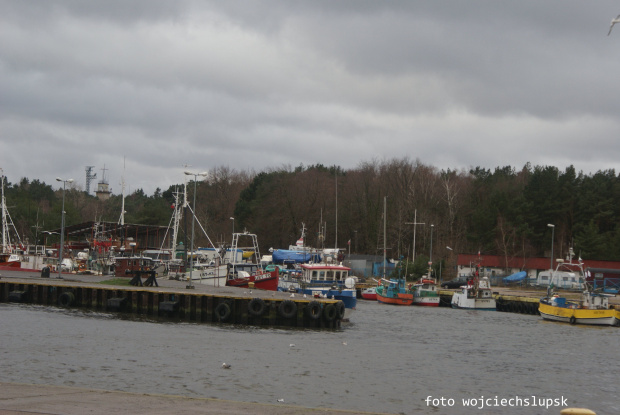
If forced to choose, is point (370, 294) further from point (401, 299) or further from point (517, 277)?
point (517, 277)

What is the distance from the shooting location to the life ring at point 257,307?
45438 mm

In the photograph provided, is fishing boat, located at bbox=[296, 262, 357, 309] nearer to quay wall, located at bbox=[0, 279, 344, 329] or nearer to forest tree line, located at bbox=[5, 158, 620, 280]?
quay wall, located at bbox=[0, 279, 344, 329]

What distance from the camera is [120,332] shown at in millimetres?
37969

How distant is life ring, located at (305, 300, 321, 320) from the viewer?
45.5 m

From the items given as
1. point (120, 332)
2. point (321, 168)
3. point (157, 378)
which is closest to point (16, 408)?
point (157, 378)

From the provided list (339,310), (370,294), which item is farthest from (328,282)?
(370,294)

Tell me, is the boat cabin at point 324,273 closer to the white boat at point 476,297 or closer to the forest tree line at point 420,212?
the white boat at point 476,297

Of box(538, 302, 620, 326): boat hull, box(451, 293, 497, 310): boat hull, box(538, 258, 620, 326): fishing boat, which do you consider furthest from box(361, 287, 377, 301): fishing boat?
box(538, 302, 620, 326): boat hull

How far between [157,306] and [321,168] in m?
113

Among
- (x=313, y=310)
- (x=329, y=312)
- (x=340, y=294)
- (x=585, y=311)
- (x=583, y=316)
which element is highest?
(x=340, y=294)

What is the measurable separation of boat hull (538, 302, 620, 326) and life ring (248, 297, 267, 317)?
29483mm

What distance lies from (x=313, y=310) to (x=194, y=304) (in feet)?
27.3

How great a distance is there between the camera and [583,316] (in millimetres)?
59781

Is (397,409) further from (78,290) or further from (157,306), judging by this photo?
(78,290)
